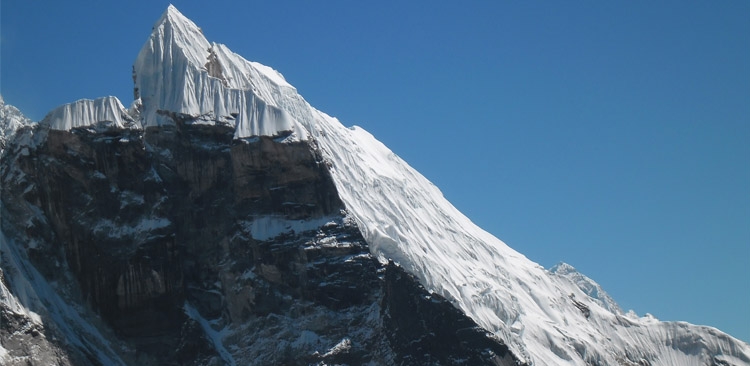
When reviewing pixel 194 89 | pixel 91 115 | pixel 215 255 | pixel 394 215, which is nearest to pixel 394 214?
pixel 394 215

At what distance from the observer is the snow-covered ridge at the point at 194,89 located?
165125 millimetres

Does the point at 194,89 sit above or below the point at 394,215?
above

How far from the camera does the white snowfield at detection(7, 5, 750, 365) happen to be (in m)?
167

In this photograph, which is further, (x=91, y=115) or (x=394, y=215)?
(x=394, y=215)

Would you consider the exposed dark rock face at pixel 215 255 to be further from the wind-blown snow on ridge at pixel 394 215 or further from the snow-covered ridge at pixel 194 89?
the wind-blown snow on ridge at pixel 394 215

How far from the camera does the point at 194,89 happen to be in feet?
549

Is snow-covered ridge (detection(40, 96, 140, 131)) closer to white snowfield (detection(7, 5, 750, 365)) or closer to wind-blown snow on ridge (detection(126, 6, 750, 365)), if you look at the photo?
white snowfield (detection(7, 5, 750, 365))

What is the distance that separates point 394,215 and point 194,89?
30489 mm

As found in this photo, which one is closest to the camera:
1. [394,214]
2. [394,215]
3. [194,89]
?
[194,89]

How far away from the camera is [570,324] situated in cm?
18938

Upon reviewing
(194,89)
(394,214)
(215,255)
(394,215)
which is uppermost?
(194,89)

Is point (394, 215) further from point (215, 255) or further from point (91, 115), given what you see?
point (91, 115)

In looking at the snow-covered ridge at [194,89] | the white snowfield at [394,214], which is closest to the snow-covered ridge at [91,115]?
the white snowfield at [394,214]

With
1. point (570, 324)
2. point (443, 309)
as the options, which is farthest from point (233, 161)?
point (570, 324)
